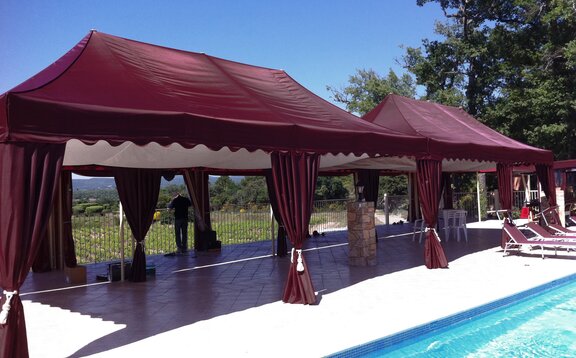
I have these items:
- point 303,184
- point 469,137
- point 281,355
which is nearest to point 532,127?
point 469,137

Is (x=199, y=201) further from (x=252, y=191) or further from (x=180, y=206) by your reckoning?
(x=252, y=191)

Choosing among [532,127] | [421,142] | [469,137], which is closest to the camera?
[421,142]

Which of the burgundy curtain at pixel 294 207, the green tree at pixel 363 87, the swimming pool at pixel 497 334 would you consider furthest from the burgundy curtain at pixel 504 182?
the green tree at pixel 363 87

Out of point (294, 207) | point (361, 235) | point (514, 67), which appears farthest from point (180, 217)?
point (514, 67)

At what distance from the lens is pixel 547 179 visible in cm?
1222

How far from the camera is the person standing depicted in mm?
11703

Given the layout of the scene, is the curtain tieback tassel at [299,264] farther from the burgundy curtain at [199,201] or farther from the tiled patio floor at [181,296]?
the burgundy curtain at [199,201]

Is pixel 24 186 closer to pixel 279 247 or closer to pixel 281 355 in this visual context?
pixel 281 355

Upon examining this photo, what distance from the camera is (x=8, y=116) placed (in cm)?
399

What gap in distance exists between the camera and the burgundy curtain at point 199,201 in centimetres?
1218

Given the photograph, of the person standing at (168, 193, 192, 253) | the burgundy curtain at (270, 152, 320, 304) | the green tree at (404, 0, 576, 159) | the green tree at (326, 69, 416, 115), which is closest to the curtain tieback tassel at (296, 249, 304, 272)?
the burgundy curtain at (270, 152, 320, 304)

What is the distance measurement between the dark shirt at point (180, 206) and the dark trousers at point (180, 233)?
0.12 m

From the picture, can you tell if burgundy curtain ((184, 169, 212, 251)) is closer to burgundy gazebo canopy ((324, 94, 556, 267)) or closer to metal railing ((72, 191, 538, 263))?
metal railing ((72, 191, 538, 263))

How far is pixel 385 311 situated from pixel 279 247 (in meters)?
5.23
